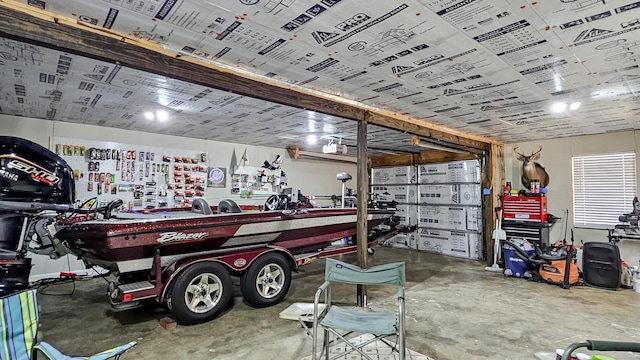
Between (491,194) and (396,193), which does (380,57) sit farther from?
(396,193)

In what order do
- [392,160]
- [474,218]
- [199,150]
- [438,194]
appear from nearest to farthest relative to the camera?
[199,150]
[474,218]
[438,194]
[392,160]

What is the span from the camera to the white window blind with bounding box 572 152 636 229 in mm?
5629

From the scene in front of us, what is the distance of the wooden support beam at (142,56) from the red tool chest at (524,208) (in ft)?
12.9

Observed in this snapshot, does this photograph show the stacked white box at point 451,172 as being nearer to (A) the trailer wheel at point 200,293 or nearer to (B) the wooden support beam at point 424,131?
(B) the wooden support beam at point 424,131

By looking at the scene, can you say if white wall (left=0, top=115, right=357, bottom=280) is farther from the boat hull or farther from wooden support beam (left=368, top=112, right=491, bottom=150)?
wooden support beam (left=368, top=112, right=491, bottom=150)

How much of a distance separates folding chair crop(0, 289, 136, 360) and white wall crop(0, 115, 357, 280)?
13.2 feet

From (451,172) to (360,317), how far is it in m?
5.90

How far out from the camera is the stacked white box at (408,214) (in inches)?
323

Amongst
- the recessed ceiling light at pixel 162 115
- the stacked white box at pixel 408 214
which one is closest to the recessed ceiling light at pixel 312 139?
the recessed ceiling light at pixel 162 115

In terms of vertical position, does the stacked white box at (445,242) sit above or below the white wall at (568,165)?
below

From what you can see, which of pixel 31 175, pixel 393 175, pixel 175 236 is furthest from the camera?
pixel 393 175

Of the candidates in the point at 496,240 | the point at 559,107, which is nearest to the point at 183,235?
the point at 559,107

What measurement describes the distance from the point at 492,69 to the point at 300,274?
415 cm

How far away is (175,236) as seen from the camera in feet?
10.9
